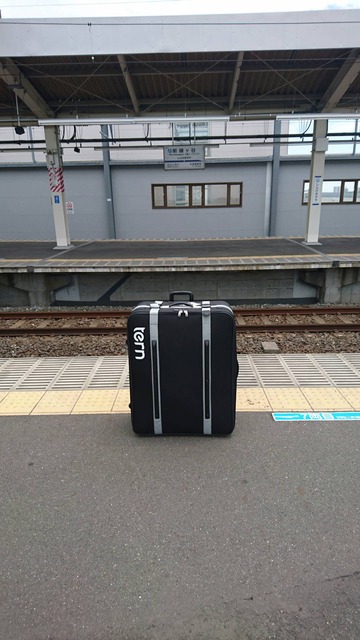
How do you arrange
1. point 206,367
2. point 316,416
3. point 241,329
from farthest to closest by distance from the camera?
point 241,329 → point 316,416 → point 206,367

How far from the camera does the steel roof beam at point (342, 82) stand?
9.51 meters

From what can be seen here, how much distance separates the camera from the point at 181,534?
2.28 metres

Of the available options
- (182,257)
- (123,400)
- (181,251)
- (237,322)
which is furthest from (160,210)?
(123,400)

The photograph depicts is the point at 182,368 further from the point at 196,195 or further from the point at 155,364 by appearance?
the point at 196,195

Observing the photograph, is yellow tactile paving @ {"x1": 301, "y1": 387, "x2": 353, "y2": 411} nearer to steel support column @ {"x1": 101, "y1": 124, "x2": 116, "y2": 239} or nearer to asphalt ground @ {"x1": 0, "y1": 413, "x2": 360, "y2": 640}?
asphalt ground @ {"x1": 0, "y1": 413, "x2": 360, "y2": 640}

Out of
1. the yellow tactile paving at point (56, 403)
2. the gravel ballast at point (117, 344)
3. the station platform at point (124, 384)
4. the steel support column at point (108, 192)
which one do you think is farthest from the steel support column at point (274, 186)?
the yellow tactile paving at point (56, 403)

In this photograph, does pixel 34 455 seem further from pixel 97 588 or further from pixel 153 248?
pixel 153 248

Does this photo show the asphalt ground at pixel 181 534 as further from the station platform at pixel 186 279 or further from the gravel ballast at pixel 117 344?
the station platform at pixel 186 279

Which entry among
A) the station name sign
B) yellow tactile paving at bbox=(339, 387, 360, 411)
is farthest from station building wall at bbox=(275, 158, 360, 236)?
yellow tactile paving at bbox=(339, 387, 360, 411)

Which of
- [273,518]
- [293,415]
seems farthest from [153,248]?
[273,518]

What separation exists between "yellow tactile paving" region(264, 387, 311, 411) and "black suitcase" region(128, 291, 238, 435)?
2.56 feet

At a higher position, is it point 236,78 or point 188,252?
point 236,78

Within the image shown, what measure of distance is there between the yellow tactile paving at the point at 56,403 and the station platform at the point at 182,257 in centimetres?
572

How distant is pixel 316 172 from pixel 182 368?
11345mm
